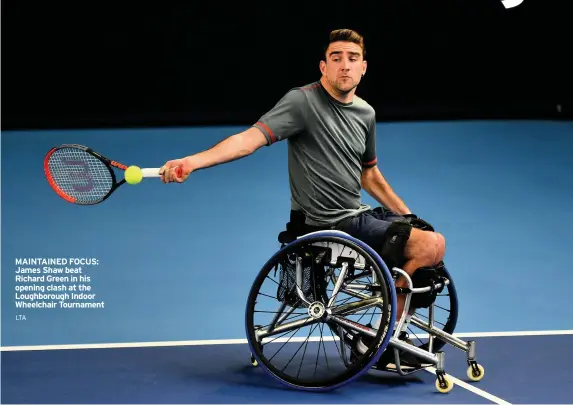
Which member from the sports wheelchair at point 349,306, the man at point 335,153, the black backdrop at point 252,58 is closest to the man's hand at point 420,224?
the man at point 335,153

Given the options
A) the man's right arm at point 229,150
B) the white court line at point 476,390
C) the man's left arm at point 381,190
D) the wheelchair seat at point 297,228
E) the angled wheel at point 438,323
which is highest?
the man's right arm at point 229,150

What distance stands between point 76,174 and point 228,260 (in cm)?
248

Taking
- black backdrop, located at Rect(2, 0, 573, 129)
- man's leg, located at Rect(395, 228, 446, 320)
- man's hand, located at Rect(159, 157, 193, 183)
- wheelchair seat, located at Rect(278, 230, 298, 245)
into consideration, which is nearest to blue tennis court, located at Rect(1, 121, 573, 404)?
black backdrop, located at Rect(2, 0, 573, 129)

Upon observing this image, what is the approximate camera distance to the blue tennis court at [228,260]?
5.21m

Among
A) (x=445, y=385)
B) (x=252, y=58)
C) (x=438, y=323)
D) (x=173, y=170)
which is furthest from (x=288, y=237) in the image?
(x=252, y=58)

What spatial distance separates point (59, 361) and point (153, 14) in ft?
24.7

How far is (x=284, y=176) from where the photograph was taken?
10.4m

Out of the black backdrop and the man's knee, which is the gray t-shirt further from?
the black backdrop

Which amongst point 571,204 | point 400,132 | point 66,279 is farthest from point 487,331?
point 400,132

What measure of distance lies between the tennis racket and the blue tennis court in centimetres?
85

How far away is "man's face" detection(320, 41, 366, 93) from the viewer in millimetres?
5195

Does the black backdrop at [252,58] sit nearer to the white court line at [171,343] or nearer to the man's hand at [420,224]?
the white court line at [171,343]

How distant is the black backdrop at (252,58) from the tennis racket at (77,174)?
7357mm

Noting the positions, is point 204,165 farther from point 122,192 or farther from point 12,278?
point 122,192
